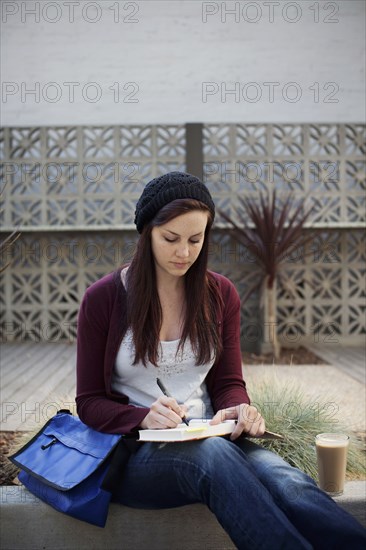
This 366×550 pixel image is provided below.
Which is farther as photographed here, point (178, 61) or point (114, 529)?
point (178, 61)

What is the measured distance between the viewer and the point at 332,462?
6.85ft

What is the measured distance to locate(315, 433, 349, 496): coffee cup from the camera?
2086 millimetres

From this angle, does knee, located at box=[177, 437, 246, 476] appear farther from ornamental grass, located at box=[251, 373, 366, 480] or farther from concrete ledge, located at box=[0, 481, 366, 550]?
ornamental grass, located at box=[251, 373, 366, 480]

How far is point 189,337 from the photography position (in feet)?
6.69

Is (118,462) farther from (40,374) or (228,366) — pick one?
(40,374)

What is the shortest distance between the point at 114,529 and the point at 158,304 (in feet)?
2.06

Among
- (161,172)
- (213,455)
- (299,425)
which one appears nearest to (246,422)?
(213,455)

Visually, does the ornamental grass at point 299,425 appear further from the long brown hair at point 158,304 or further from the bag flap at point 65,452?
the bag flap at point 65,452

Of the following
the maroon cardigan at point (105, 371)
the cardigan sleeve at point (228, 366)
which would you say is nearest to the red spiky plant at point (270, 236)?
the cardigan sleeve at point (228, 366)

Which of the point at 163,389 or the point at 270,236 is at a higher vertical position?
the point at 270,236

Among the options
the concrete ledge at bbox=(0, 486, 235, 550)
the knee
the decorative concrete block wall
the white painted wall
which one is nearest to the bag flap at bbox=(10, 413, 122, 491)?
the concrete ledge at bbox=(0, 486, 235, 550)

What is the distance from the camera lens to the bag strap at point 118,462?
175cm

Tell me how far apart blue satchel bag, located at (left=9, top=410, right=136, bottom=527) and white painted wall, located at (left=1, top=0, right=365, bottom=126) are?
5.88 m

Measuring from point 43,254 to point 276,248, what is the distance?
2161mm
